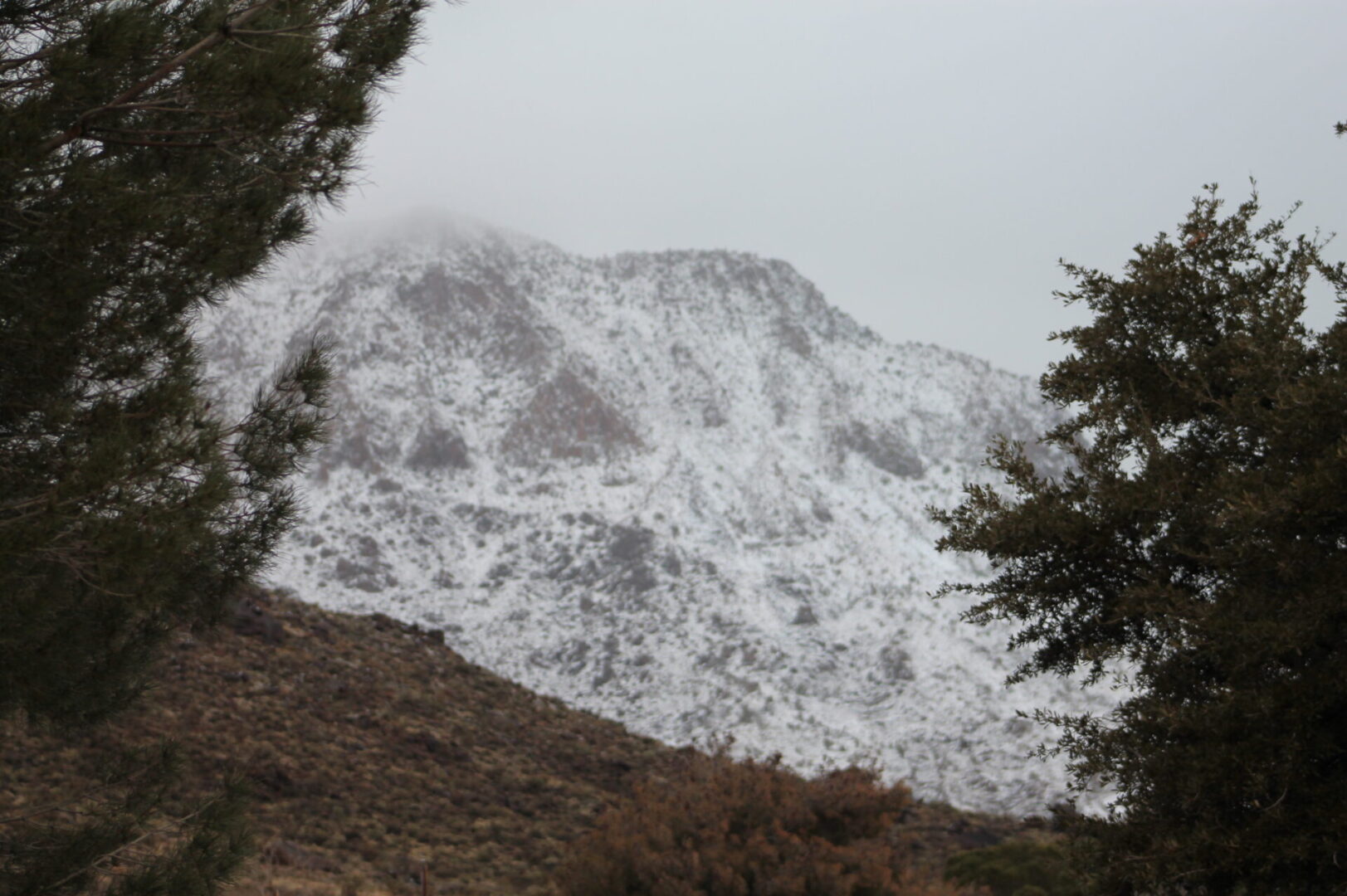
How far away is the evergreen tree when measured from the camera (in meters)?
6.29

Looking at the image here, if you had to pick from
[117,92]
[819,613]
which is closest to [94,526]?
[117,92]

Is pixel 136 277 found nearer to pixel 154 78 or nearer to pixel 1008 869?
pixel 154 78

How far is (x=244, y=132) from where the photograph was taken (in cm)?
719

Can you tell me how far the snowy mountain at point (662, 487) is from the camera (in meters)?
60.3

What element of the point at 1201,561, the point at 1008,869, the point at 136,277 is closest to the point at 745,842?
the point at 1008,869

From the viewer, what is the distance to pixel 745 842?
651 inches

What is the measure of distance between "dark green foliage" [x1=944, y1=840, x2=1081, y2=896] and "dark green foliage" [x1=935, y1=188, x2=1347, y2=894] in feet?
32.1

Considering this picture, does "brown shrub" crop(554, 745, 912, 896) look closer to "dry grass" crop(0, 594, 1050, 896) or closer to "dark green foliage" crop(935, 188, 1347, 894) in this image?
"dry grass" crop(0, 594, 1050, 896)

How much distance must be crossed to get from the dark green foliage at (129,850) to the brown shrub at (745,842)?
26.7 ft

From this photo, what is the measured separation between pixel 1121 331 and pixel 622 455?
7243 centimetres

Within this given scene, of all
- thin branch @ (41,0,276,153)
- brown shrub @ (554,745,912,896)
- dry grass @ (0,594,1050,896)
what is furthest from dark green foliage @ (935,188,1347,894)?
dry grass @ (0,594,1050,896)

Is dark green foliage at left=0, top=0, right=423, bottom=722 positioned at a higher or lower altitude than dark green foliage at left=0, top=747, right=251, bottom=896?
higher

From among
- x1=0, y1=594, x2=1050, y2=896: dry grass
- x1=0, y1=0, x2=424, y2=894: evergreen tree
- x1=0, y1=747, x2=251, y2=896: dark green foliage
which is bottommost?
x1=0, y1=594, x2=1050, y2=896: dry grass

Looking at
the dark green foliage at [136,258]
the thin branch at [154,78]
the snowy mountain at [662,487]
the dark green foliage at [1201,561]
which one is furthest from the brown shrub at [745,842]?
the snowy mountain at [662,487]
